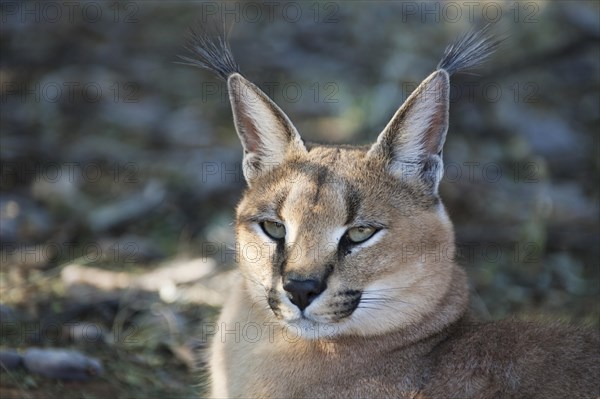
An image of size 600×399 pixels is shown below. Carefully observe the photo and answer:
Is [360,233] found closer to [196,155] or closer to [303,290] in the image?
[303,290]

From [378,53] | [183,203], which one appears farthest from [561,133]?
[183,203]

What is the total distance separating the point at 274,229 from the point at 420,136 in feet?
3.51

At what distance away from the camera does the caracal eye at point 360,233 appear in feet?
17.6

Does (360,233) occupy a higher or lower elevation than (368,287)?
higher

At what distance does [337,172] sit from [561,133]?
6465mm

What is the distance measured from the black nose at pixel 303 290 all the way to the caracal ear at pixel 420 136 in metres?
1.05

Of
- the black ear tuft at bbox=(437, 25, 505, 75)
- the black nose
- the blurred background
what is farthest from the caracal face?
the blurred background

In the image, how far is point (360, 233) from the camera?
5.39 m

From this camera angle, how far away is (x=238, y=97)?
19.7 ft

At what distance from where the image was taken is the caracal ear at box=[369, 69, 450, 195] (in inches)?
221

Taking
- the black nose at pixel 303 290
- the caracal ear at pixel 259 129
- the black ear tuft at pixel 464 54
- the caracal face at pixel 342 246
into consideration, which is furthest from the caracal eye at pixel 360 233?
the black ear tuft at pixel 464 54

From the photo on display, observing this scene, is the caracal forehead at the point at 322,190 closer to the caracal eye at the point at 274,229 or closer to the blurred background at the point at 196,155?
the caracal eye at the point at 274,229

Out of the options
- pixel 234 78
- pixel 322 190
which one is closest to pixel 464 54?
pixel 322 190

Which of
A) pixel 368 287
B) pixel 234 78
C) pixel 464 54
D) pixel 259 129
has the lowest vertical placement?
pixel 368 287
